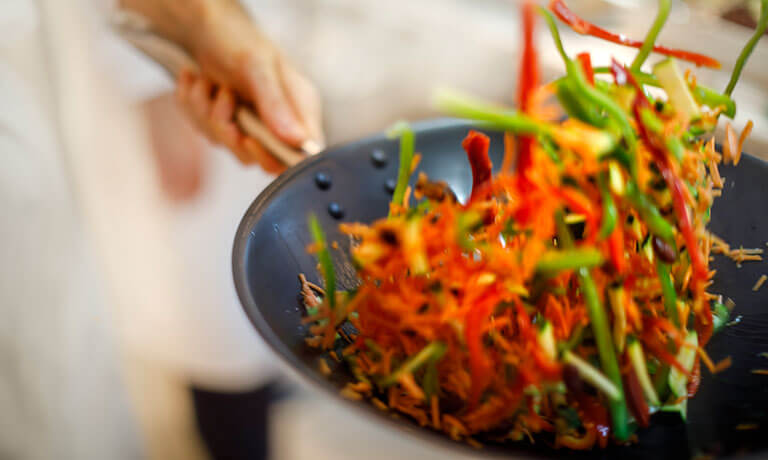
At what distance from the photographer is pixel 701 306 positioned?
15.1 inches

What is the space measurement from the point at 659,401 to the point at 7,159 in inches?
33.4

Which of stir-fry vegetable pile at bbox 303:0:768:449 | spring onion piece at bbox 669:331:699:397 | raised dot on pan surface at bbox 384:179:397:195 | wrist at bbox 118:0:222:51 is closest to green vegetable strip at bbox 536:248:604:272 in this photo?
stir-fry vegetable pile at bbox 303:0:768:449

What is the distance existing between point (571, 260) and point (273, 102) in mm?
461

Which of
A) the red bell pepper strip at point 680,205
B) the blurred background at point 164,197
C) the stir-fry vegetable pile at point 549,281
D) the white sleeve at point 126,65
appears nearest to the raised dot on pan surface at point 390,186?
the stir-fry vegetable pile at point 549,281

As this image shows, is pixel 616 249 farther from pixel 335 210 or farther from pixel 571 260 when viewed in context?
pixel 335 210

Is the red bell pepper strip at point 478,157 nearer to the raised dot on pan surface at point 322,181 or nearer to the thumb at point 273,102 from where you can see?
the raised dot on pan surface at point 322,181

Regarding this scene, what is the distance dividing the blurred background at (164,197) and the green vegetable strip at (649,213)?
1.60 feet

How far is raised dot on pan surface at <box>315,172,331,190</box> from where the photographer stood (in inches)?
18.2

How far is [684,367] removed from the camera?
1.18 feet

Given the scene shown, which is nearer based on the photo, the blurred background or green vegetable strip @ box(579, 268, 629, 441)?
green vegetable strip @ box(579, 268, 629, 441)

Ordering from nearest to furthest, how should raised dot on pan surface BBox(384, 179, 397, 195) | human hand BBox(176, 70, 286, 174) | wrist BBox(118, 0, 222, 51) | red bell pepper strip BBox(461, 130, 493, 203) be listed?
red bell pepper strip BBox(461, 130, 493, 203), raised dot on pan surface BBox(384, 179, 397, 195), human hand BBox(176, 70, 286, 174), wrist BBox(118, 0, 222, 51)

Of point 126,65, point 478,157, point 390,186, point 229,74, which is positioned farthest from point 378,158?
point 126,65

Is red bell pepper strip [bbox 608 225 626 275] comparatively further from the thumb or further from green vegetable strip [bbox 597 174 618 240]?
the thumb

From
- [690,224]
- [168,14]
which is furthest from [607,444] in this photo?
[168,14]
